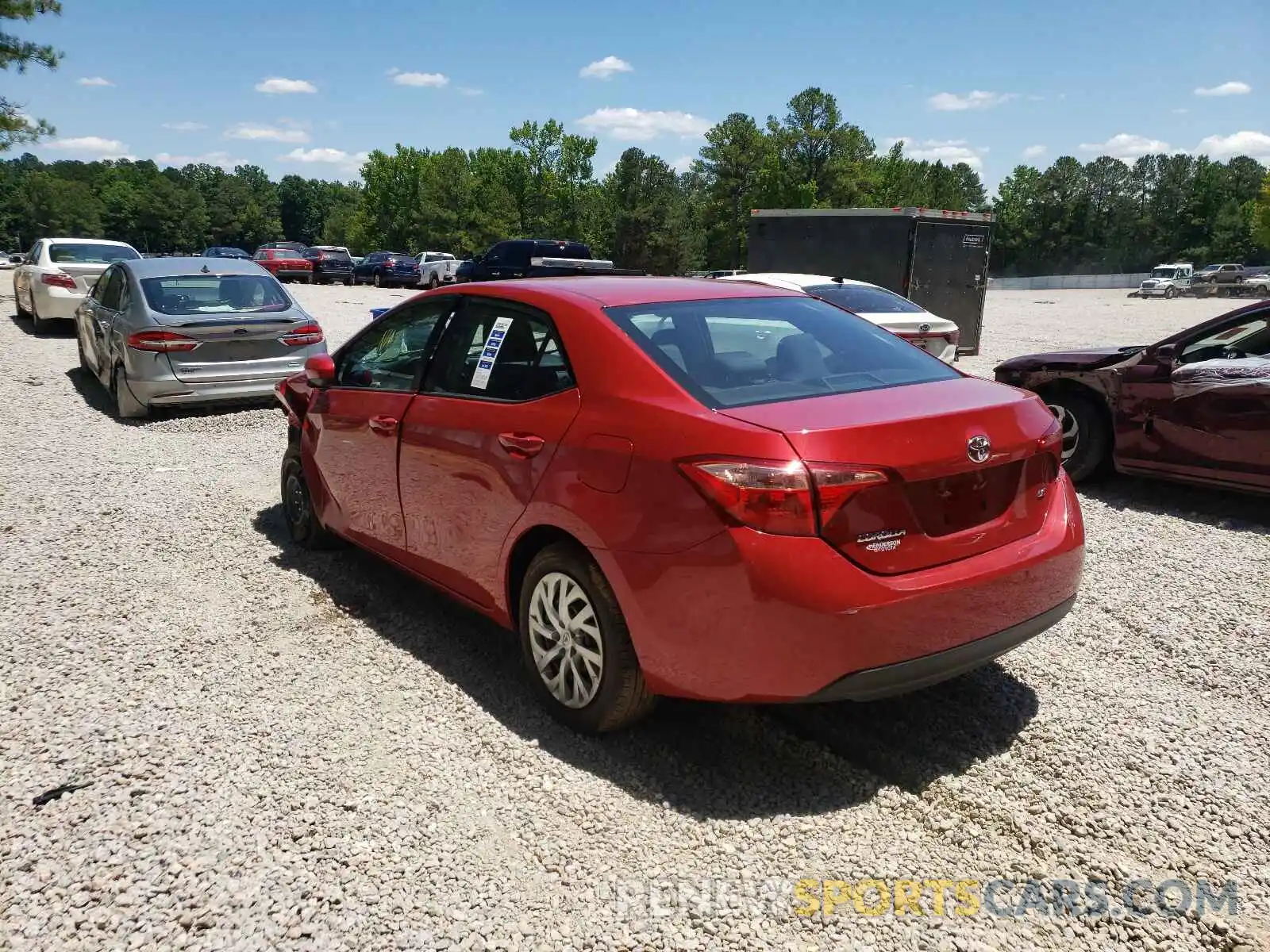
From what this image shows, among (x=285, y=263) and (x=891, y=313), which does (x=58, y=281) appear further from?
(x=285, y=263)

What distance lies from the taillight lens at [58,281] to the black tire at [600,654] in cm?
1634

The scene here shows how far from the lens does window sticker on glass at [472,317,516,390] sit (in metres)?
3.85

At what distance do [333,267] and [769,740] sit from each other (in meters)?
45.6

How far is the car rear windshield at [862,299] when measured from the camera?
11586mm

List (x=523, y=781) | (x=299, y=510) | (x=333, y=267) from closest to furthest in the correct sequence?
(x=523, y=781) < (x=299, y=510) < (x=333, y=267)

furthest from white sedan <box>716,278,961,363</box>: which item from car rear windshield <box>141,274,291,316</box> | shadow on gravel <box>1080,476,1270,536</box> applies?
car rear windshield <box>141,274,291,316</box>

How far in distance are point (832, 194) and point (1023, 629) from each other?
70.4m

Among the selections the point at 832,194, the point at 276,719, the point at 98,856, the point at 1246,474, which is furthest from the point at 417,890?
the point at 832,194

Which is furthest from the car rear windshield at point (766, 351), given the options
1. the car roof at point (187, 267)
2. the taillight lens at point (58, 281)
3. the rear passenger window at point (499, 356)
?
the taillight lens at point (58, 281)

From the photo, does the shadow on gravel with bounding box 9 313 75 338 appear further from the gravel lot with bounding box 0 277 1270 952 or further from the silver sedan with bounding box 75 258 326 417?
the gravel lot with bounding box 0 277 1270 952

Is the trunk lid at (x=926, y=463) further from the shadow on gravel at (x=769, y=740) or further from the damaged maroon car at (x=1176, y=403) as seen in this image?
the damaged maroon car at (x=1176, y=403)

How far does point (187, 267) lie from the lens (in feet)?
32.8

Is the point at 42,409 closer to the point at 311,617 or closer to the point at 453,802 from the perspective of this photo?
the point at 311,617

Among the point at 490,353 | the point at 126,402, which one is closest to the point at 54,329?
the point at 126,402
